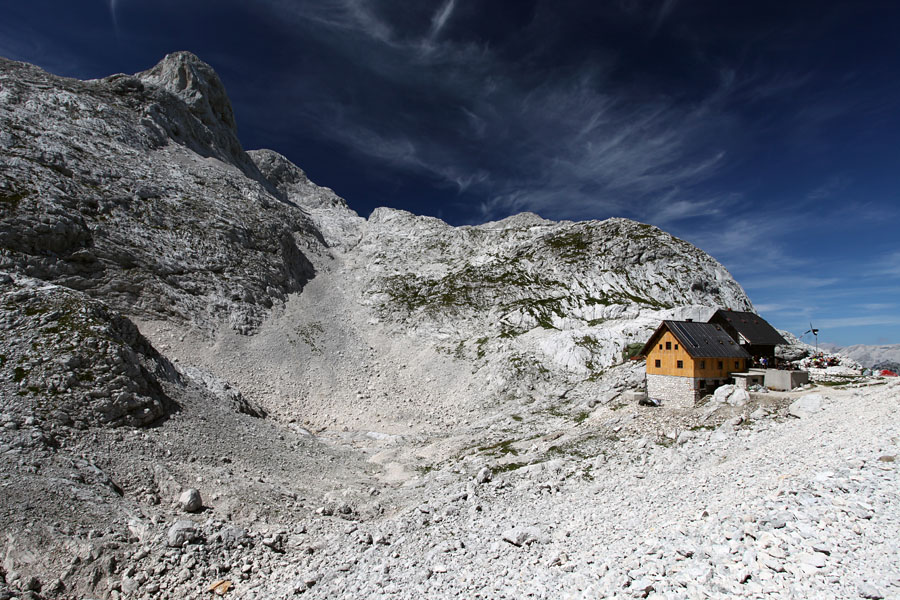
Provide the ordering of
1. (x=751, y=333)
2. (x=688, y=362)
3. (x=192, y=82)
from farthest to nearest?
(x=192, y=82) → (x=751, y=333) → (x=688, y=362)

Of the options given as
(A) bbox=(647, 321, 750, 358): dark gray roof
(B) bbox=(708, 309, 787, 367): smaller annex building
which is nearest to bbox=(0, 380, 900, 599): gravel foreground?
(A) bbox=(647, 321, 750, 358): dark gray roof

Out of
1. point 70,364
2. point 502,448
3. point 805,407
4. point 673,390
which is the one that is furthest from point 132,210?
point 805,407

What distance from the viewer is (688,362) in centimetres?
3372

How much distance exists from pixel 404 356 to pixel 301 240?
44.4m

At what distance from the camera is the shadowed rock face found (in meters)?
46.6

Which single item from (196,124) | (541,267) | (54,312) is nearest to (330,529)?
(54,312)

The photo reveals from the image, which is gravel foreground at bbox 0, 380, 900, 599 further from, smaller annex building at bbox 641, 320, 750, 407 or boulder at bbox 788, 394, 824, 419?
smaller annex building at bbox 641, 320, 750, 407

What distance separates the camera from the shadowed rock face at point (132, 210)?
4656 centimetres

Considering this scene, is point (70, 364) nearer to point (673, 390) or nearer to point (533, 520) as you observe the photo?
point (533, 520)

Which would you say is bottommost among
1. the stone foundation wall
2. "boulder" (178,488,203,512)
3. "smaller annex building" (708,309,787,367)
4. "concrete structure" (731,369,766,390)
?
"boulder" (178,488,203,512)

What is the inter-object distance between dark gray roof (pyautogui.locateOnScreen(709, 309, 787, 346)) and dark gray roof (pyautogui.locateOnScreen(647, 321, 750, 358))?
8.64 metres

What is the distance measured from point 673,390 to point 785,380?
7711 mm

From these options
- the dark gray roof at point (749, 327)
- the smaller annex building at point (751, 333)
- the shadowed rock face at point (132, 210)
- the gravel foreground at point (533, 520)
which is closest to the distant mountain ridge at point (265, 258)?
the shadowed rock face at point (132, 210)

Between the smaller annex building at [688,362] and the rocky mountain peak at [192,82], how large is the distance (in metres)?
115
